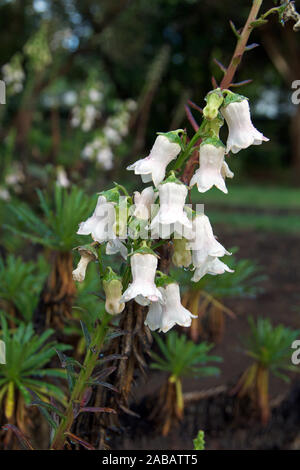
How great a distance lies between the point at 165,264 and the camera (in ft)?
3.96

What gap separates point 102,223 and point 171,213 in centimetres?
15

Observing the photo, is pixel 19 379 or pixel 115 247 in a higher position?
A: pixel 115 247

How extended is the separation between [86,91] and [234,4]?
8.84m

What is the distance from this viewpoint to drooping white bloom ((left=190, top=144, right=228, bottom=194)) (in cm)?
97

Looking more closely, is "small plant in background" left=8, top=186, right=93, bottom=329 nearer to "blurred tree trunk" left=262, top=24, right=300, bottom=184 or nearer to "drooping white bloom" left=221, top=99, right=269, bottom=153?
"drooping white bloom" left=221, top=99, right=269, bottom=153

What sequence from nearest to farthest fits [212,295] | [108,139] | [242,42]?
[242,42], [212,295], [108,139]

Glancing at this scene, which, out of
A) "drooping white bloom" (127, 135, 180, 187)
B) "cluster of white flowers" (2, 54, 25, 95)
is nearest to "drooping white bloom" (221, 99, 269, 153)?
"drooping white bloom" (127, 135, 180, 187)

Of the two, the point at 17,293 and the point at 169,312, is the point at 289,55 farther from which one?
the point at 169,312

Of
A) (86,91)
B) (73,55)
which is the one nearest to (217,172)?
(86,91)

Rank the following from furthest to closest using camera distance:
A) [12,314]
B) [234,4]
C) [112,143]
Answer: [234,4] < [112,143] < [12,314]

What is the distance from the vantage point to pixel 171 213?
938mm

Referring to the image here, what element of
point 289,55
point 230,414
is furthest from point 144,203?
point 289,55
